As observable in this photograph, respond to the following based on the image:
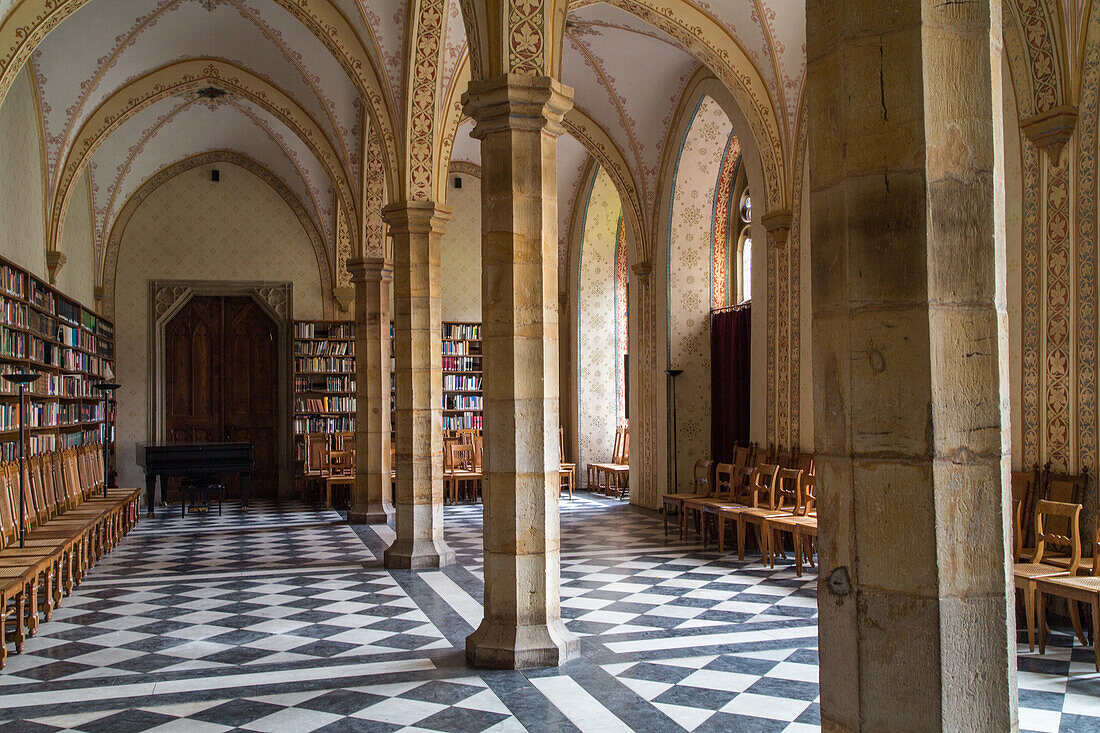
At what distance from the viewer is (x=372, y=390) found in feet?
37.7

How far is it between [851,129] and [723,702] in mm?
3267

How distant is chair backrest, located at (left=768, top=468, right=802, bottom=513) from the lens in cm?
911

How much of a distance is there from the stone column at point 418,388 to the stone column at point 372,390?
2.61 meters

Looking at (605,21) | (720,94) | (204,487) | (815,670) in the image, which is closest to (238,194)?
(204,487)

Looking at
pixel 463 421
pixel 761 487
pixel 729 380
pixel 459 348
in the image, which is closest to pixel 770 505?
pixel 761 487

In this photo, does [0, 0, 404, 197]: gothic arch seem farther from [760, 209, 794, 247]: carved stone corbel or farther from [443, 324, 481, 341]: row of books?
[443, 324, 481, 341]: row of books

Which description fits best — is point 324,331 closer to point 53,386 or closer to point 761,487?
point 53,386

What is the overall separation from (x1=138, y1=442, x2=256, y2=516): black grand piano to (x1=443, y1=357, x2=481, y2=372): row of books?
163 inches

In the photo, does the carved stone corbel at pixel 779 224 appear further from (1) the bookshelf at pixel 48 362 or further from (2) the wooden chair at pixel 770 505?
(1) the bookshelf at pixel 48 362

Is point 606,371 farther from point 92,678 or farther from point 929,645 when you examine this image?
point 929,645

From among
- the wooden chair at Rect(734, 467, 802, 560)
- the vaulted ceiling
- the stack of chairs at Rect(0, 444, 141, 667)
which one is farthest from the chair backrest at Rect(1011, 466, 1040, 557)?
the stack of chairs at Rect(0, 444, 141, 667)

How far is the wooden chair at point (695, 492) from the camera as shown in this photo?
1061 cm

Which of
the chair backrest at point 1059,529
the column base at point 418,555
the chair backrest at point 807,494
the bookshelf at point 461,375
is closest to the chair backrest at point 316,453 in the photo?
the bookshelf at point 461,375

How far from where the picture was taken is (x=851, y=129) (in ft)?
8.04
